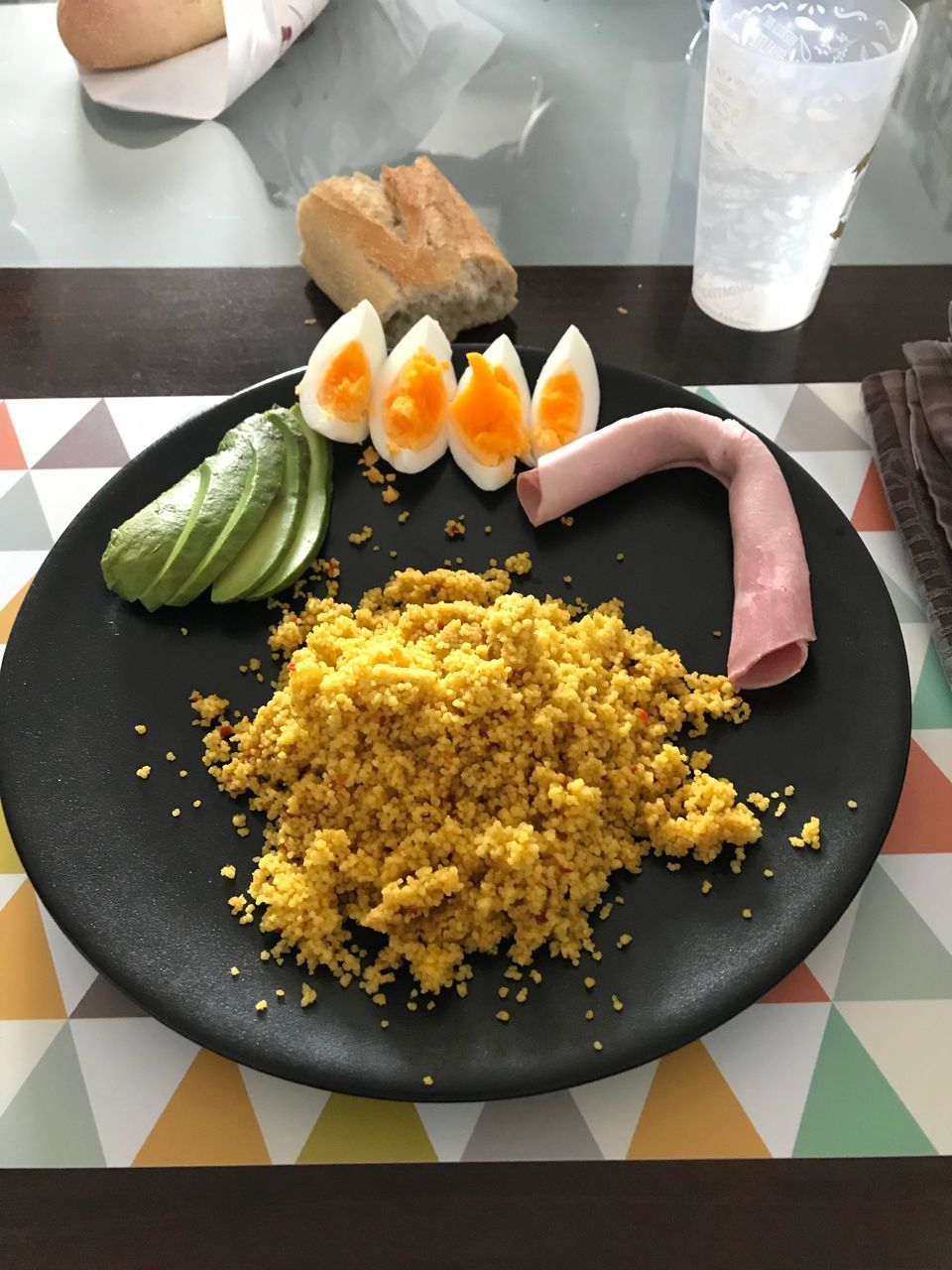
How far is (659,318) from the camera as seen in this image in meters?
2.12

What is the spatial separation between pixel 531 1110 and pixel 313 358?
1.16 m

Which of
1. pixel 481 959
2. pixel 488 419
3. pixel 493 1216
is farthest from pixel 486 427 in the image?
pixel 493 1216

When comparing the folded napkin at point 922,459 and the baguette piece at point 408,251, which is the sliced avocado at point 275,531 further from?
the folded napkin at point 922,459

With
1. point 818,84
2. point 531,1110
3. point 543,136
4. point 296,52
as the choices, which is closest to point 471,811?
point 531,1110

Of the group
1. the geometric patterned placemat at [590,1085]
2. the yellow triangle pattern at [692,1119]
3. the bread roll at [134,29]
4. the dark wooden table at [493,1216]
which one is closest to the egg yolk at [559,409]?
the geometric patterned placemat at [590,1085]

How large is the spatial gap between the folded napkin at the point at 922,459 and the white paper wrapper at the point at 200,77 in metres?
1.67

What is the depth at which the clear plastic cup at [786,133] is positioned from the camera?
1.67 m

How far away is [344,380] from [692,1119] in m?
1.16

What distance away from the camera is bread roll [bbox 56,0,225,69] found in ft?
8.10

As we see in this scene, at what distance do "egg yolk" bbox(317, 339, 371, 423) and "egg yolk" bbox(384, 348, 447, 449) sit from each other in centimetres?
4

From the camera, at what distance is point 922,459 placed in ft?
5.72

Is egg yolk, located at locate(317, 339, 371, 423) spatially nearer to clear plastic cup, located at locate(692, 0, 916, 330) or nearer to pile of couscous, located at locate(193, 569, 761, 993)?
pile of couscous, located at locate(193, 569, 761, 993)

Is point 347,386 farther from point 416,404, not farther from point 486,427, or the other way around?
point 486,427

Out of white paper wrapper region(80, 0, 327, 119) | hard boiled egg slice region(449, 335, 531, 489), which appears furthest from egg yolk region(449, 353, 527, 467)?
white paper wrapper region(80, 0, 327, 119)
